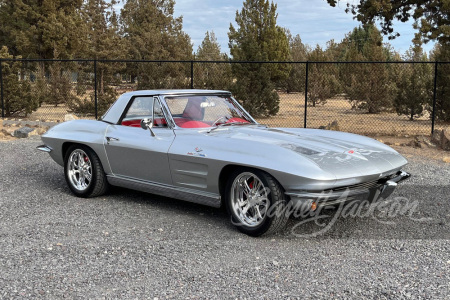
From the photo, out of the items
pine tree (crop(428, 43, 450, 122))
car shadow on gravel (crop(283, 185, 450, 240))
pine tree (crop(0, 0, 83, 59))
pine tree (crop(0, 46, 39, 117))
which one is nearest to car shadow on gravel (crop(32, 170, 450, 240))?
car shadow on gravel (crop(283, 185, 450, 240))

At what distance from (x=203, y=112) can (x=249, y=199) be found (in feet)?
4.78

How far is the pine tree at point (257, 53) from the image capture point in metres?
18.7

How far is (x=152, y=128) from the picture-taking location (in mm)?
5473

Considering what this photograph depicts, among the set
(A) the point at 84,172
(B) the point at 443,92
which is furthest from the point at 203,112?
(B) the point at 443,92

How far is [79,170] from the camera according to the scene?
6.22 m

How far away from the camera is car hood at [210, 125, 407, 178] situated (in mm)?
4301

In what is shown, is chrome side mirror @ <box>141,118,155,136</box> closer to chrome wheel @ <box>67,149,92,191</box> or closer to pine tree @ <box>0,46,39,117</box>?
chrome wheel @ <box>67,149,92,191</box>

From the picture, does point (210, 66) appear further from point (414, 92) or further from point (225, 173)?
point (225, 173)

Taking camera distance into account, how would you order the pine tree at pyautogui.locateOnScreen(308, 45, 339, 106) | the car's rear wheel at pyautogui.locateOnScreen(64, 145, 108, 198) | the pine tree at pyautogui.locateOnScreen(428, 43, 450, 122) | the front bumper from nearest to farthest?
the front bumper
the car's rear wheel at pyautogui.locateOnScreen(64, 145, 108, 198)
the pine tree at pyautogui.locateOnScreen(428, 43, 450, 122)
the pine tree at pyautogui.locateOnScreen(308, 45, 339, 106)

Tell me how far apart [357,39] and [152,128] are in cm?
5157

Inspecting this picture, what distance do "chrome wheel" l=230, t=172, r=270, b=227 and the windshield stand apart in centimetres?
106

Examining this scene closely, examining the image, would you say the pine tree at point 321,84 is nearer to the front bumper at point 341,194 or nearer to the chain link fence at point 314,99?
the chain link fence at point 314,99

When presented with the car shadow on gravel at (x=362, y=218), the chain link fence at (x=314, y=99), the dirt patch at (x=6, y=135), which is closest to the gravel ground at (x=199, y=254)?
the car shadow on gravel at (x=362, y=218)

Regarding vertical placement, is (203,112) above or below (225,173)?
above
